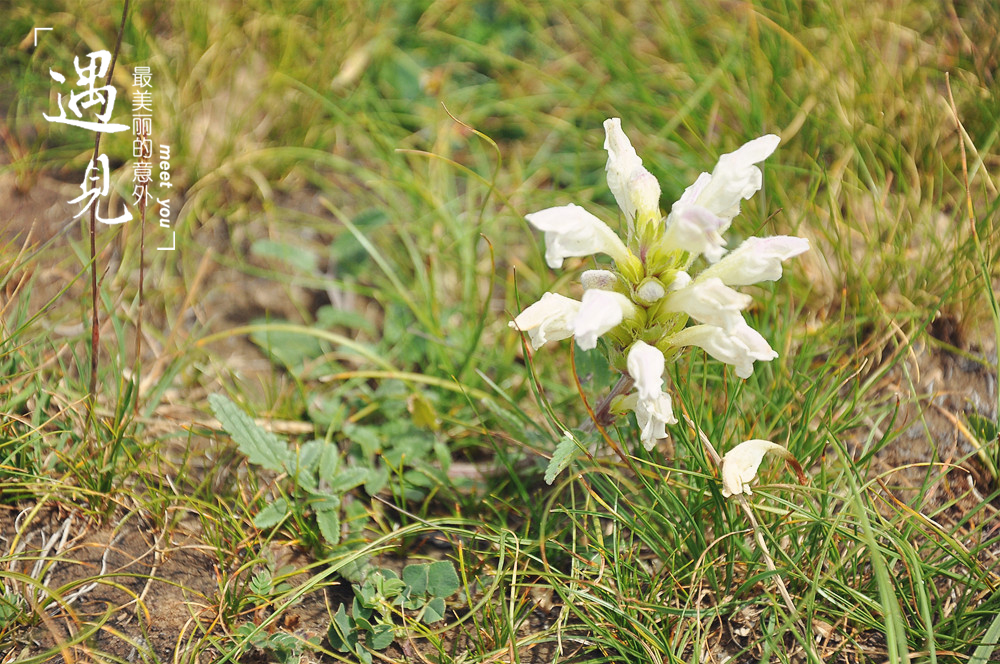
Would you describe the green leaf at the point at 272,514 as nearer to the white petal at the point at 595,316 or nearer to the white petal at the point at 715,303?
the white petal at the point at 595,316

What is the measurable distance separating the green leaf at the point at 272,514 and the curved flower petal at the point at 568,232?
1001 mm

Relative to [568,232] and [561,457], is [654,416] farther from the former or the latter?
[568,232]

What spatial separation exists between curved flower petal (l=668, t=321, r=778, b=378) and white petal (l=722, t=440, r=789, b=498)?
0.67ft

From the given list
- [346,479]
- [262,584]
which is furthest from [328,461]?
[262,584]

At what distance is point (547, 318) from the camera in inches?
62.7

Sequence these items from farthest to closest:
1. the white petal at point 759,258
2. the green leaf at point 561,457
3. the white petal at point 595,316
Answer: the green leaf at point 561,457 < the white petal at point 759,258 < the white petal at point 595,316

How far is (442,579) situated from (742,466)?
81cm

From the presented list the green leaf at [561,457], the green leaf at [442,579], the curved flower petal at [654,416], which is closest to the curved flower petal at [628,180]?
the curved flower petal at [654,416]

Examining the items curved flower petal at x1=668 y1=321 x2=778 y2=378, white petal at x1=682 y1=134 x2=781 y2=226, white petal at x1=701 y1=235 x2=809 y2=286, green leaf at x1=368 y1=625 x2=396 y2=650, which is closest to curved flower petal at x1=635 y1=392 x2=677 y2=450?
curved flower petal at x1=668 y1=321 x2=778 y2=378

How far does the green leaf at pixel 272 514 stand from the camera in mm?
1962

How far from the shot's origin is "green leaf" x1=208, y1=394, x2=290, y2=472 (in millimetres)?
2059

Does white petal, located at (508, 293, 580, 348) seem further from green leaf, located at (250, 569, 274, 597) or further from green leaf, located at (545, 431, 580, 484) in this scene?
green leaf, located at (250, 569, 274, 597)

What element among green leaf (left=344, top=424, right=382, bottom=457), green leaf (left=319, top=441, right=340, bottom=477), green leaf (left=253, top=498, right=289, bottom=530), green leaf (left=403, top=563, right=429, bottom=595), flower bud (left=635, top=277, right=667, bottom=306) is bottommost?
green leaf (left=344, top=424, right=382, bottom=457)

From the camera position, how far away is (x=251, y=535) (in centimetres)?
203
